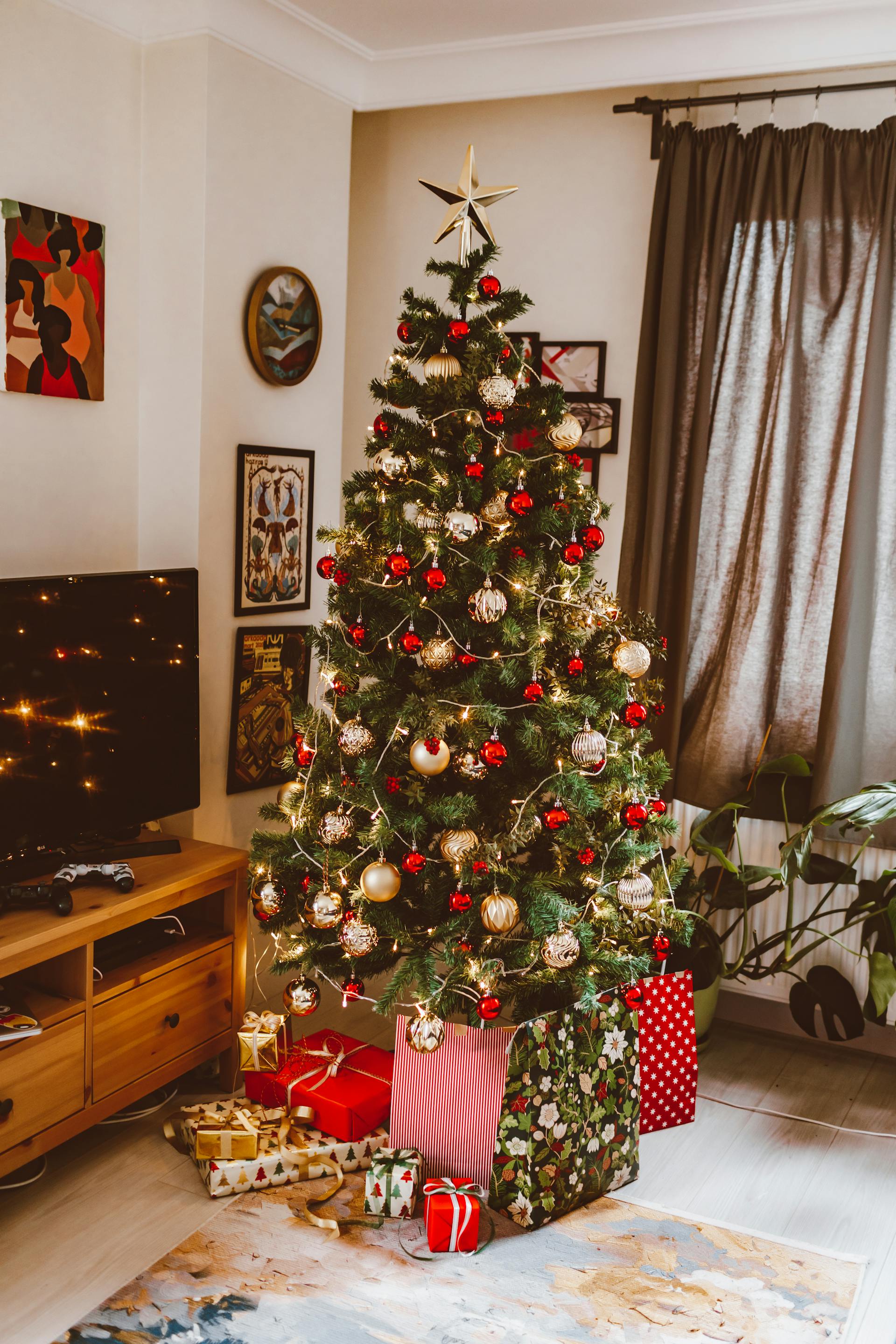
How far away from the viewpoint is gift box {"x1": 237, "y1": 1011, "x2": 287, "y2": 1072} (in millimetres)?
2623

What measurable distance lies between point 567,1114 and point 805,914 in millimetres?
1119

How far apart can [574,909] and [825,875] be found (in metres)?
0.98

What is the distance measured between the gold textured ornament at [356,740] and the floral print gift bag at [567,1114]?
660mm

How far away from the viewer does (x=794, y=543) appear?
9.89 ft

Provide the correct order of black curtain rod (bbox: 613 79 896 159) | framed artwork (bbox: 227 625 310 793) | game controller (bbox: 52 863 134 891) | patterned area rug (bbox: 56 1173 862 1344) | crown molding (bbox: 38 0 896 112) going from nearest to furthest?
patterned area rug (bbox: 56 1173 862 1344) → game controller (bbox: 52 863 134 891) → crown molding (bbox: 38 0 896 112) → black curtain rod (bbox: 613 79 896 159) → framed artwork (bbox: 227 625 310 793)

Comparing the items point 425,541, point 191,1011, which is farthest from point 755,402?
point 191,1011

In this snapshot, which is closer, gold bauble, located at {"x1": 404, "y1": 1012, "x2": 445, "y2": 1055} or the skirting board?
gold bauble, located at {"x1": 404, "y1": 1012, "x2": 445, "y2": 1055}

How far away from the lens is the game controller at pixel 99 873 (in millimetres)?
2424

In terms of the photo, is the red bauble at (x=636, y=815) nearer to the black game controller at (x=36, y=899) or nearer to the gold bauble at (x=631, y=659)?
the gold bauble at (x=631, y=659)

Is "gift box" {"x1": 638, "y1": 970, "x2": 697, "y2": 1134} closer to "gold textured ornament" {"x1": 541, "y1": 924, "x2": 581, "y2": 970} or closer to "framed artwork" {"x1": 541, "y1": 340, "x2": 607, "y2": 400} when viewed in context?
"gold textured ornament" {"x1": 541, "y1": 924, "x2": 581, "y2": 970}

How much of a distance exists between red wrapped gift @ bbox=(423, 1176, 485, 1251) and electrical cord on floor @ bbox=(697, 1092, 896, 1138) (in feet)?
2.96

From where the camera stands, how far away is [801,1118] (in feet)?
9.21

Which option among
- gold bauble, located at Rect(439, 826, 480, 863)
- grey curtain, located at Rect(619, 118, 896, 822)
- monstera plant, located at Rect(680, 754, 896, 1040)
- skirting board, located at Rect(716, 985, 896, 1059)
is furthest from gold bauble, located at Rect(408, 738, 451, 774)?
skirting board, located at Rect(716, 985, 896, 1059)

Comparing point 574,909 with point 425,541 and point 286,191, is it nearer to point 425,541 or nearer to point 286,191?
point 425,541
